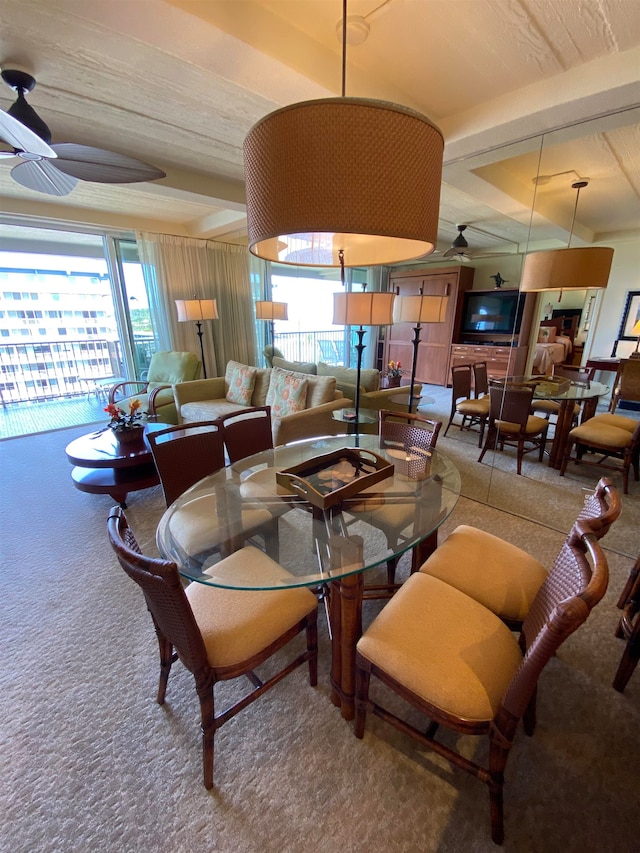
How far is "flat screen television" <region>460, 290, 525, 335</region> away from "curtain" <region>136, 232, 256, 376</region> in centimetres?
344

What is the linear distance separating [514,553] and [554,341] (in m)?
1.85

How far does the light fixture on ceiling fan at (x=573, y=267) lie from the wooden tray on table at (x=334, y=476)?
1.70 m

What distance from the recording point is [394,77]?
184cm

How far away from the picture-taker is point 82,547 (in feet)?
7.23

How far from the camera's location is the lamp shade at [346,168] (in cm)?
65

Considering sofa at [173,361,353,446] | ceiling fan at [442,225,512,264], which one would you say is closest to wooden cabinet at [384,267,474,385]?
ceiling fan at [442,225,512,264]

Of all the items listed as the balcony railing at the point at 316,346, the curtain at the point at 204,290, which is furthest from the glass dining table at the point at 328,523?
the balcony railing at the point at 316,346

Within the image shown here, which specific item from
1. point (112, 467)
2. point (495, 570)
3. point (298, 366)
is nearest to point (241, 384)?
point (298, 366)

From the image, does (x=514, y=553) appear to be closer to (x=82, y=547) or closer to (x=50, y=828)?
(x=50, y=828)

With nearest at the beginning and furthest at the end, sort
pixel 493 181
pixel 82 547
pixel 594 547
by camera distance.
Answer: pixel 594 547, pixel 82 547, pixel 493 181

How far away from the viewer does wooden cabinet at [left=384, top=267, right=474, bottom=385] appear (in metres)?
5.54

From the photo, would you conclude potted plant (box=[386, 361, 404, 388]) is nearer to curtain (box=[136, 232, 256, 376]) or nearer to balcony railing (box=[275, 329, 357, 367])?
balcony railing (box=[275, 329, 357, 367])

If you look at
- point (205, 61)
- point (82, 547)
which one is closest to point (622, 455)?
point (205, 61)

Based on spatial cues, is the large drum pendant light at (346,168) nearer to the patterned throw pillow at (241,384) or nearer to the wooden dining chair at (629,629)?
the wooden dining chair at (629,629)
